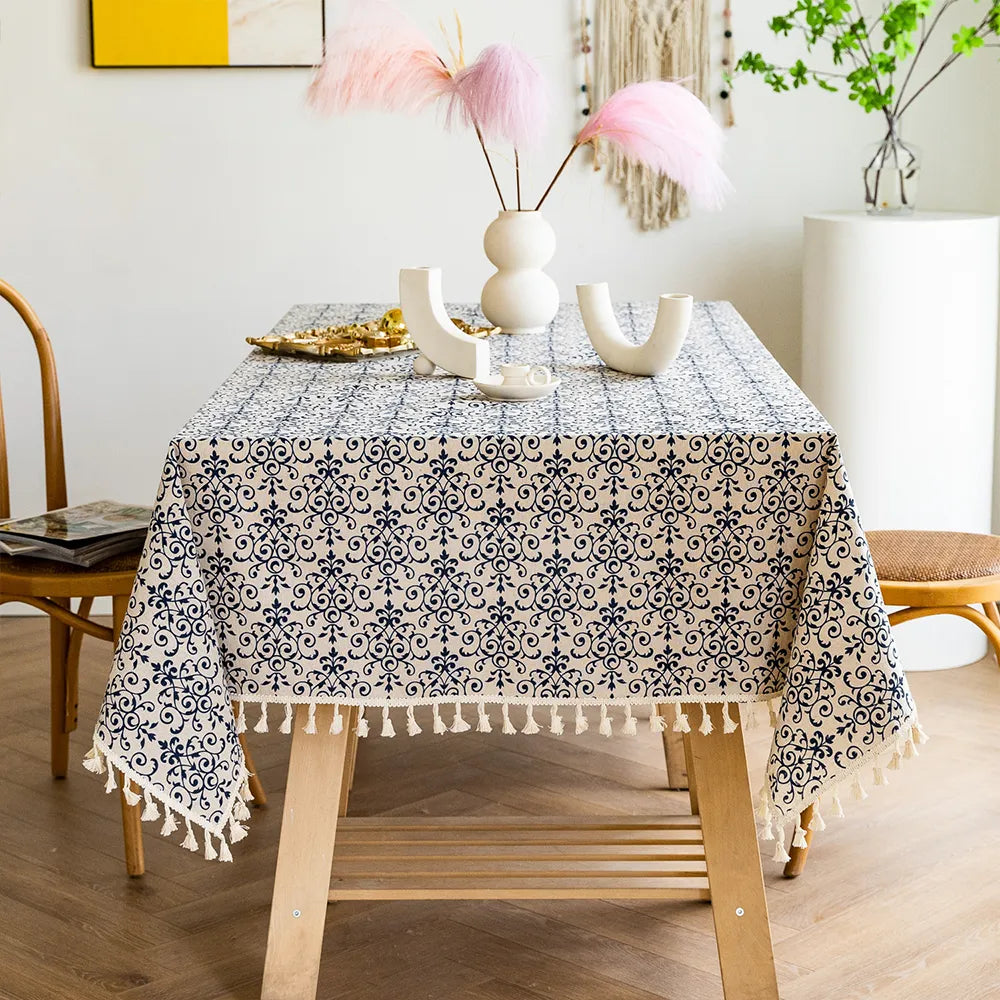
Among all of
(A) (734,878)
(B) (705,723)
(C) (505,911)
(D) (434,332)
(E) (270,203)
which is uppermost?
(E) (270,203)

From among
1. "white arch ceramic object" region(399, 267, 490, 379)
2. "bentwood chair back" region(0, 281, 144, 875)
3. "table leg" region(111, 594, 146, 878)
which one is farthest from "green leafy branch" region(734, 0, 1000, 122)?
"table leg" region(111, 594, 146, 878)

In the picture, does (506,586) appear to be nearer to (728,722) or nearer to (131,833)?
(728,722)

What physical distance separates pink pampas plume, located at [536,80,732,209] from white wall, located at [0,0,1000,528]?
117cm

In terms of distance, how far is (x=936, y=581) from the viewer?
6.53 feet

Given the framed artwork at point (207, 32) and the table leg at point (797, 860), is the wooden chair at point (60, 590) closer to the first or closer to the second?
the table leg at point (797, 860)

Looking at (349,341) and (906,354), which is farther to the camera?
(906,354)

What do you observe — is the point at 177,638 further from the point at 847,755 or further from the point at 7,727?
the point at 7,727

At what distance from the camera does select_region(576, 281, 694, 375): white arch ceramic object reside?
181cm

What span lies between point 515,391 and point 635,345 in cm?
28

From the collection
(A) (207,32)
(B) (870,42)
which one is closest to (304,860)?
(A) (207,32)

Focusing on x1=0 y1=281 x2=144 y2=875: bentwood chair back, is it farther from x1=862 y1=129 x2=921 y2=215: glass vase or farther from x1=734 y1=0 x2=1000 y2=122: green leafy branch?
x1=862 y1=129 x2=921 y2=215: glass vase

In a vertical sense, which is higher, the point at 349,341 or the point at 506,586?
the point at 349,341

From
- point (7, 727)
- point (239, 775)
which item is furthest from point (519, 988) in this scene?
point (7, 727)

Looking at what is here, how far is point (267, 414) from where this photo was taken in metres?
1.67
